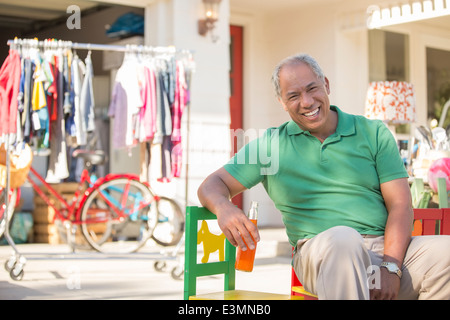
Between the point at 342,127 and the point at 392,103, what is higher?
the point at 392,103

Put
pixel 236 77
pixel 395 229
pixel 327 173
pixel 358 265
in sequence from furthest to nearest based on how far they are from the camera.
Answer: pixel 236 77 → pixel 327 173 → pixel 395 229 → pixel 358 265

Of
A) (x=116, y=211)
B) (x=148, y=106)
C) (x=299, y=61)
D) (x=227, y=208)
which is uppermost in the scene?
(x=148, y=106)

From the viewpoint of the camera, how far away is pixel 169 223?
6.27m

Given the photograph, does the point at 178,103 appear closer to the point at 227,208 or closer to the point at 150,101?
the point at 150,101

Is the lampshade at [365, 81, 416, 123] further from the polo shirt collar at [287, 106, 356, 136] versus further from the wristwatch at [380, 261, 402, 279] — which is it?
the wristwatch at [380, 261, 402, 279]

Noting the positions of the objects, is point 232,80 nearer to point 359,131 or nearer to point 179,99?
point 179,99

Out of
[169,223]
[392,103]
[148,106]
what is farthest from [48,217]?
[392,103]

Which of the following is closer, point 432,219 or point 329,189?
point 329,189

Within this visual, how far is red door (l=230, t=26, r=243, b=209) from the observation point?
26.1ft

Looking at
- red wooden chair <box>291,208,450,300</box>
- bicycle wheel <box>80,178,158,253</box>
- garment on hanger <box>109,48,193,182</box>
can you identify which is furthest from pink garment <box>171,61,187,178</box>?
red wooden chair <box>291,208,450,300</box>

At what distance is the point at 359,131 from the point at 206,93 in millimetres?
4510

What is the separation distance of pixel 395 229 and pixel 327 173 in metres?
0.26

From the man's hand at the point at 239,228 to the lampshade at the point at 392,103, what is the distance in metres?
2.58
